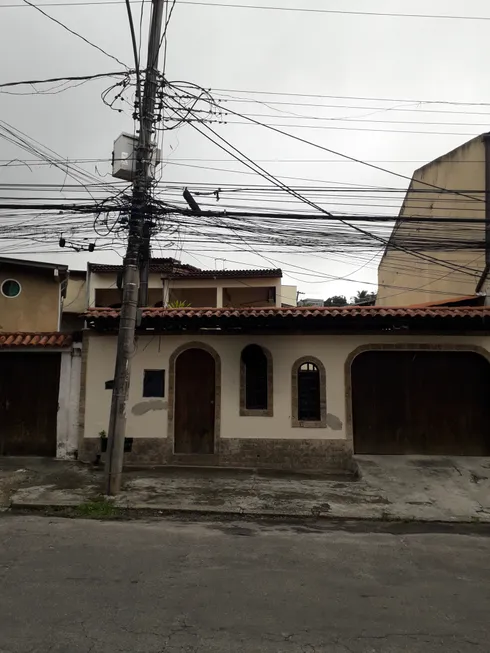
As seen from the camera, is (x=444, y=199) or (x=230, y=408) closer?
(x=230, y=408)

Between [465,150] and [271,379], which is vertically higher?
[465,150]

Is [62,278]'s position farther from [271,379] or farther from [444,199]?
[444,199]

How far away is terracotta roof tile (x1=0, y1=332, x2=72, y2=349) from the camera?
9.59m

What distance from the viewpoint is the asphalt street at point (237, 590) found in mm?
3152

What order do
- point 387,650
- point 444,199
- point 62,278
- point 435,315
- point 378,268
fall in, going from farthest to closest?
point 378,268 → point 444,199 → point 62,278 → point 435,315 → point 387,650

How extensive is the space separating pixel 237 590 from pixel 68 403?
21.7ft

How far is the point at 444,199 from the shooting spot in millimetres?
15961

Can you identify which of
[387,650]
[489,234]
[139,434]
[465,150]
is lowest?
[387,650]

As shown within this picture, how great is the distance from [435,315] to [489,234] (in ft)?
21.4

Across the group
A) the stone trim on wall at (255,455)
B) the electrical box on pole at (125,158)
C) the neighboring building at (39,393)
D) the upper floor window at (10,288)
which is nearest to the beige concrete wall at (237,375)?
the stone trim on wall at (255,455)

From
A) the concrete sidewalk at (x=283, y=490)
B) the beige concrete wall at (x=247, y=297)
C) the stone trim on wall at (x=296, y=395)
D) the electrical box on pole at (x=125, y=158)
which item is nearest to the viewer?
the concrete sidewalk at (x=283, y=490)

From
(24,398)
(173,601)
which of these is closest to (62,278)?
(24,398)

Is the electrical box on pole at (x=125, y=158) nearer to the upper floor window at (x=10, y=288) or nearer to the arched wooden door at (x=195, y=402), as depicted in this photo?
the arched wooden door at (x=195, y=402)

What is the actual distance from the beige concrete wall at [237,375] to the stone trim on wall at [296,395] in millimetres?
69
